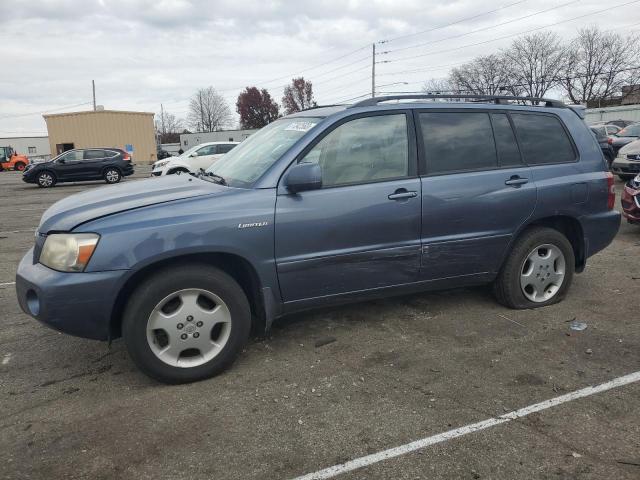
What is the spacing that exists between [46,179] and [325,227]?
20356 millimetres

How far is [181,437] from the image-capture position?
2719mm

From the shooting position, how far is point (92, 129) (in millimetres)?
41750

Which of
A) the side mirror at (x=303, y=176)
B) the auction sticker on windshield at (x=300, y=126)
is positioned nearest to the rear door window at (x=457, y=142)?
the auction sticker on windshield at (x=300, y=126)

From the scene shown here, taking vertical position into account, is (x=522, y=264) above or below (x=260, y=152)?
below

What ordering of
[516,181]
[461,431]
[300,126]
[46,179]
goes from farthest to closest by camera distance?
[46,179] < [516,181] < [300,126] < [461,431]

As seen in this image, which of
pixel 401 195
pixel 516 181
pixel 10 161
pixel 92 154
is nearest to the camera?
pixel 401 195

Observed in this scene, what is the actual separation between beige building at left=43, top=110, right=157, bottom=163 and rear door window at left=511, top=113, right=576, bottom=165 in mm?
41729

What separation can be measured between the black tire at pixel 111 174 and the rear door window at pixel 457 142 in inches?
761

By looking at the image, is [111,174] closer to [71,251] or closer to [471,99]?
[471,99]

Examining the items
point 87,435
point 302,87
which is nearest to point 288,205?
point 87,435

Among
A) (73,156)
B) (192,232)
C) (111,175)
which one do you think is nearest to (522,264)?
(192,232)

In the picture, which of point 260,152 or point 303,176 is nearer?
point 303,176

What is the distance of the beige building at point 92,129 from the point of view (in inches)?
1639

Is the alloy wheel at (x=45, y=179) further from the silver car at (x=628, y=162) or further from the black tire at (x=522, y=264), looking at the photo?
the black tire at (x=522, y=264)
